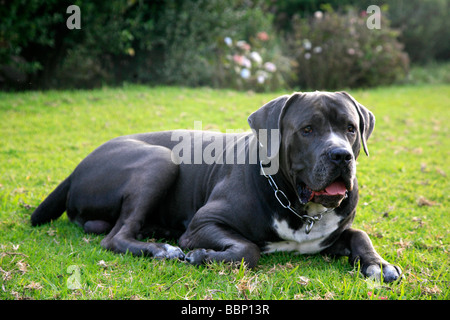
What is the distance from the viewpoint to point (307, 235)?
3.67m

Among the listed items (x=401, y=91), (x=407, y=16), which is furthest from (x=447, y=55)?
(x=401, y=91)

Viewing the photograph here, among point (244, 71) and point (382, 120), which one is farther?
point (244, 71)

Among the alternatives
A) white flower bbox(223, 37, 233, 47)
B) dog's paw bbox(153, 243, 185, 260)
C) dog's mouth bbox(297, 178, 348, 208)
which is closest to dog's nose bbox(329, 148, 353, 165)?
dog's mouth bbox(297, 178, 348, 208)

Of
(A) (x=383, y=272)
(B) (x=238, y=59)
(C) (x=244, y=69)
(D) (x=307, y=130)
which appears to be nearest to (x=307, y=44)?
(C) (x=244, y=69)

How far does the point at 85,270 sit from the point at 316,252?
1826mm

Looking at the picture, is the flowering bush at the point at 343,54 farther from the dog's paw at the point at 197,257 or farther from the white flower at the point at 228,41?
the dog's paw at the point at 197,257

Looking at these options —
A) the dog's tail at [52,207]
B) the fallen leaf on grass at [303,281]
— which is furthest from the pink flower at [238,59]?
the fallen leaf on grass at [303,281]

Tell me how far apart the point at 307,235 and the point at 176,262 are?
1.03m

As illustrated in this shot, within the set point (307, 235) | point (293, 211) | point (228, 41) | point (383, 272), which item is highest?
point (228, 41)

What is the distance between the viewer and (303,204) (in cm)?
357

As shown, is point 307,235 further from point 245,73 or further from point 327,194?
point 245,73

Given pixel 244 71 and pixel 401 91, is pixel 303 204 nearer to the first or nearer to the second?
pixel 244 71

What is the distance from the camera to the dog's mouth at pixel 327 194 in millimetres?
3334

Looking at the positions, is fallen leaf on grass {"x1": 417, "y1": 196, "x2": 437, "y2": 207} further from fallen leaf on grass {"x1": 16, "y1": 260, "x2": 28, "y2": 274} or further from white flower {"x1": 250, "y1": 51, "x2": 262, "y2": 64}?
white flower {"x1": 250, "y1": 51, "x2": 262, "y2": 64}
